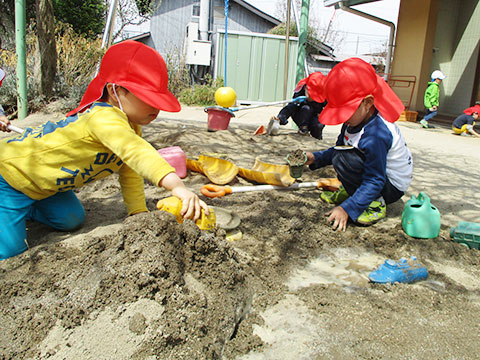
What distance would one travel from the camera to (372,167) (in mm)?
2355

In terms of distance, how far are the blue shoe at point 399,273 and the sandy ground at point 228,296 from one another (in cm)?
5

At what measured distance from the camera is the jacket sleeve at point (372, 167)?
2.33 meters

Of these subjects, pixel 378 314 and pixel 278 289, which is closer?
pixel 378 314

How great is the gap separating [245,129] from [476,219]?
3628mm

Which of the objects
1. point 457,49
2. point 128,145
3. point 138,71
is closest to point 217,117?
point 138,71

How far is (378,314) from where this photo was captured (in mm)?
1500

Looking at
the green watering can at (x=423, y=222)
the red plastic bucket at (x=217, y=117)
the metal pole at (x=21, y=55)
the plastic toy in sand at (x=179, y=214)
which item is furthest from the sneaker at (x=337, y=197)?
the metal pole at (x=21, y=55)

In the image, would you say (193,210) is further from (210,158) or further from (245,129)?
(245,129)

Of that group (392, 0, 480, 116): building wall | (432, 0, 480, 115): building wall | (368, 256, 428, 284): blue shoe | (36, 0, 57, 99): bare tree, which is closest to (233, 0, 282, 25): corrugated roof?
(392, 0, 480, 116): building wall

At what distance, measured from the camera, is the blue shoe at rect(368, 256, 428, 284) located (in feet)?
5.76

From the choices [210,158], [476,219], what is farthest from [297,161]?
[476,219]

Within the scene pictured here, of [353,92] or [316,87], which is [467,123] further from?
[353,92]

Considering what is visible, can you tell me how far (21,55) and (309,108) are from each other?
12.4 ft

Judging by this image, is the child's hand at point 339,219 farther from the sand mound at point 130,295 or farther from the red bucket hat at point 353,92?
the sand mound at point 130,295
